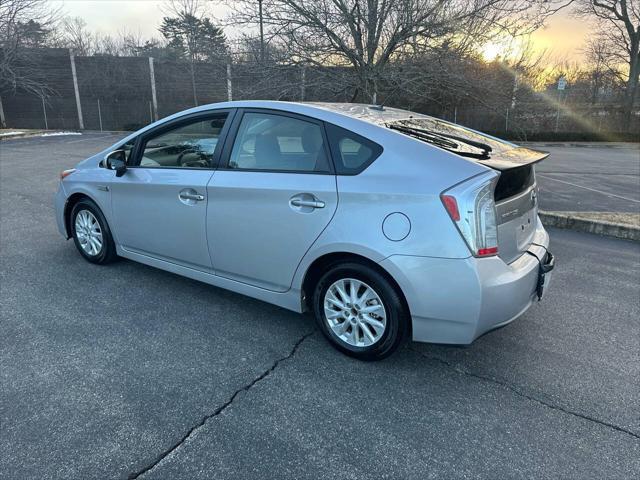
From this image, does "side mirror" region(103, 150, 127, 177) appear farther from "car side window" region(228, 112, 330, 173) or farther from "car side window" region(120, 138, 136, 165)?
"car side window" region(228, 112, 330, 173)

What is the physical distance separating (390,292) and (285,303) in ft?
2.82

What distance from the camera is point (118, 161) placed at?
389 cm

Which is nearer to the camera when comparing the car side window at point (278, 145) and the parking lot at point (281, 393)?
the parking lot at point (281, 393)

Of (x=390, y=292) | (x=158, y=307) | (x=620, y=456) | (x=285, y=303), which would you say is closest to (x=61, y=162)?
(x=158, y=307)

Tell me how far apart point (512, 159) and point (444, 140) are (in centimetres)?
44

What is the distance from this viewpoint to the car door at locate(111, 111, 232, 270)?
3445 millimetres

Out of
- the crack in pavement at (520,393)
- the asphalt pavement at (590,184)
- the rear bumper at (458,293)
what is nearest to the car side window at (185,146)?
the rear bumper at (458,293)

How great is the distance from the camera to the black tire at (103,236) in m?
4.27

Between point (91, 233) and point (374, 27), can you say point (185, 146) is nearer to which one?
point (91, 233)

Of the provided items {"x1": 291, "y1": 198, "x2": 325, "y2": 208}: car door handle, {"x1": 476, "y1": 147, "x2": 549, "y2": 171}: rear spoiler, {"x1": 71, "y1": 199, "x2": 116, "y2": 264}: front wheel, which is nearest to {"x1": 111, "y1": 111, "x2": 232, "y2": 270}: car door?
{"x1": 71, "y1": 199, "x2": 116, "y2": 264}: front wheel

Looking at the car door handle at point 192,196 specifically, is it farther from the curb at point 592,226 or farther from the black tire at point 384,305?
the curb at point 592,226

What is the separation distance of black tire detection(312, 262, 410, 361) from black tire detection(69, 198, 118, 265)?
94.0 inches

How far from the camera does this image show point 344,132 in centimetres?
288

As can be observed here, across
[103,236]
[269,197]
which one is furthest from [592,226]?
[103,236]
